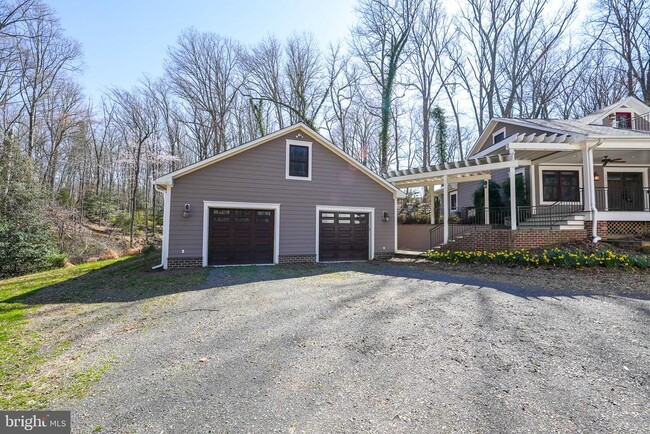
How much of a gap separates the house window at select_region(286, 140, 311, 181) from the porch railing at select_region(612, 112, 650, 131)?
1426 cm

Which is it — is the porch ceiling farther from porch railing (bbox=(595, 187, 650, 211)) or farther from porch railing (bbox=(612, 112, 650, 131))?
porch railing (bbox=(612, 112, 650, 131))

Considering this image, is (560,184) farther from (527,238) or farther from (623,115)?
(623,115)

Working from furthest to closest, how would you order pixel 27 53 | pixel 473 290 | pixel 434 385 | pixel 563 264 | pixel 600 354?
pixel 27 53, pixel 563 264, pixel 473 290, pixel 600 354, pixel 434 385

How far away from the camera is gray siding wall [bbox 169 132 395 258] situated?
31.8 ft

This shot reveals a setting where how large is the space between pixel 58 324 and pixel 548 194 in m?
15.7

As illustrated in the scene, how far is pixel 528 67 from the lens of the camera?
2141cm

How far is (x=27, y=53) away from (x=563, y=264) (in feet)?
85.2

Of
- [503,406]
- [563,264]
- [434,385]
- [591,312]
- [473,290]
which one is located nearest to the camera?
[503,406]

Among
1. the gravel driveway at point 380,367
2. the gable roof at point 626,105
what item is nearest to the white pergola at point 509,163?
the gable roof at point 626,105

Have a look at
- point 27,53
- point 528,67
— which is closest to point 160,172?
point 27,53

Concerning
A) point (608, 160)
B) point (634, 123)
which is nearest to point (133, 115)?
point (608, 160)

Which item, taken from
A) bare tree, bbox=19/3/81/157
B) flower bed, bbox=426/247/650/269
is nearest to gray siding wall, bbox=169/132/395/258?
flower bed, bbox=426/247/650/269

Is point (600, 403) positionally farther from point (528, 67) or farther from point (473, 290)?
point (528, 67)

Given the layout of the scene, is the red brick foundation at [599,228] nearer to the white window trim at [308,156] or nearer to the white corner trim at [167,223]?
the white window trim at [308,156]
